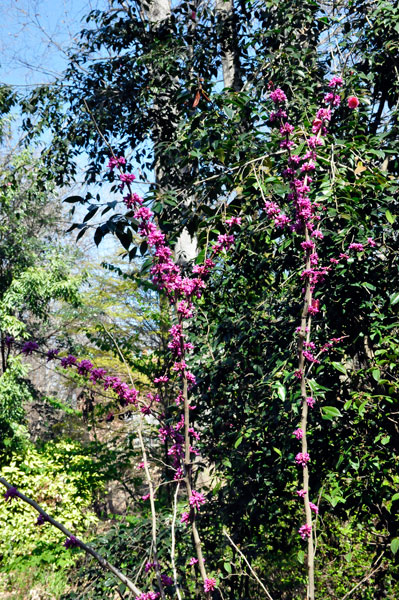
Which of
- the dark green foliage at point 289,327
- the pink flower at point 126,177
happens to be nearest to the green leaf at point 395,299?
the dark green foliage at point 289,327

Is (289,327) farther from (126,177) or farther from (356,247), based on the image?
(126,177)

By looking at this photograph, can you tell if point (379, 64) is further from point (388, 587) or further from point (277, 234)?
point (388, 587)

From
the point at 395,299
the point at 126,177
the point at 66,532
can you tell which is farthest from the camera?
the point at 395,299

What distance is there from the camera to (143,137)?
16.1 ft

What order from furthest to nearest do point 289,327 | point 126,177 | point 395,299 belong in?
point 289,327
point 395,299
point 126,177

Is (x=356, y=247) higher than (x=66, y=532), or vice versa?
(x=356, y=247)

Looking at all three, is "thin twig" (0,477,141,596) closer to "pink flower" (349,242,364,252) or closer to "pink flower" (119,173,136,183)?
"pink flower" (119,173,136,183)

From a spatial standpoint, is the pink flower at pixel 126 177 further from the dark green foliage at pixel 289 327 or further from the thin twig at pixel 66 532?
the thin twig at pixel 66 532

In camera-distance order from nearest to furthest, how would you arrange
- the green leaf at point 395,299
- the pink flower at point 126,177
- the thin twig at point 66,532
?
the thin twig at point 66,532, the pink flower at point 126,177, the green leaf at point 395,299

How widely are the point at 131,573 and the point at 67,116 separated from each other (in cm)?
454

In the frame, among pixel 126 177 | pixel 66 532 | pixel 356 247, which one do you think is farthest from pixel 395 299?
pixel 66 532

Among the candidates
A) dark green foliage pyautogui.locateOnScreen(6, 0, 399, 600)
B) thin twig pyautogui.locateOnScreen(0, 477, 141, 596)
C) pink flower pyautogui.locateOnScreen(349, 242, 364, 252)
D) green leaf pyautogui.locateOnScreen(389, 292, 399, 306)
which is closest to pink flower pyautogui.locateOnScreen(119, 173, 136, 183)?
dark green foliage pyautogui.locateOnScreen(6, 0, 399, 600)

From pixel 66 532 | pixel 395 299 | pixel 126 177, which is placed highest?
pixel 395 299

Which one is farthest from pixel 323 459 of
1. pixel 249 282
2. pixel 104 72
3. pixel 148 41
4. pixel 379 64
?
pixel 104 72
